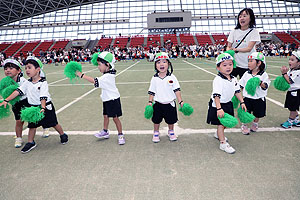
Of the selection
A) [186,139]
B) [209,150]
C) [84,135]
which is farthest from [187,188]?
[84,135]

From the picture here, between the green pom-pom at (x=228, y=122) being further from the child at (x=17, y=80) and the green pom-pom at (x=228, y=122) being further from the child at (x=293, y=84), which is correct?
the child at (x=17, y=80)

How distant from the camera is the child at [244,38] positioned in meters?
3.35

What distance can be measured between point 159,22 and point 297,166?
44.0 metres

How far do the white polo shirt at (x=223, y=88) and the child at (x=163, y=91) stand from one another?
517 mm

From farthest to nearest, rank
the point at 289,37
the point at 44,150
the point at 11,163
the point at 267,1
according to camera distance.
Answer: the point at 267,1 < the point at 289,37 < the point at 44,150 < the point at 11,163

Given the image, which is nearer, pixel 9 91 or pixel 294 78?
pixel 9 91

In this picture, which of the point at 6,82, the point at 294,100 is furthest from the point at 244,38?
the point at 6,82

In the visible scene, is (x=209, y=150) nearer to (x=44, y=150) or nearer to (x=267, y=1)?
(x=44, y=150)

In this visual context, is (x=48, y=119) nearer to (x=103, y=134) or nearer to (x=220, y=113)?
(x=103, y=134)

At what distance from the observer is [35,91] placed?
2.81 meters

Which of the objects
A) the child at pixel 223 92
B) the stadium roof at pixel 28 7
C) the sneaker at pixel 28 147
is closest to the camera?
the child at pixel 223 92

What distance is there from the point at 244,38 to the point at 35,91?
357 cm

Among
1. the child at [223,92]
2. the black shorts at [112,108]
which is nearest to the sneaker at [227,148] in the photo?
the child at [223,92]

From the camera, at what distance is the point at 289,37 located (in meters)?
40.8
